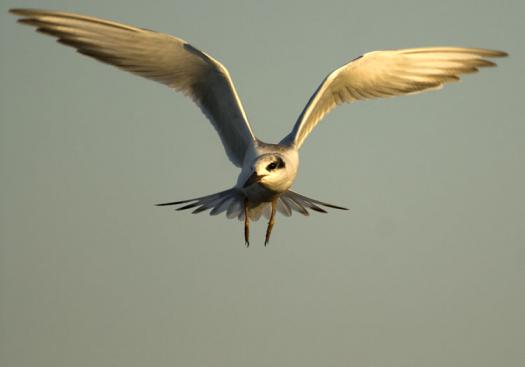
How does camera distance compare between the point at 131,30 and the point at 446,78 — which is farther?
the point at 446,78

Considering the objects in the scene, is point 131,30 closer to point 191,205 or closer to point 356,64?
point 191,205

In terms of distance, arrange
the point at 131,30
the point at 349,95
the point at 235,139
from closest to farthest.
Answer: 1. the point at 131,30
2. the point at 235,139
3. the point at 349,95

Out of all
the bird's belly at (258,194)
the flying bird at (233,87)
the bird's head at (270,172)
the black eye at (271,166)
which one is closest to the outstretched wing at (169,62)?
the flying bird at (233,87)

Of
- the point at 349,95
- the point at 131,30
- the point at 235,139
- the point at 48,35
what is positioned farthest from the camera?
the point at 349,95

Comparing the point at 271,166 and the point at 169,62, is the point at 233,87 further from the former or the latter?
the point at 271,166

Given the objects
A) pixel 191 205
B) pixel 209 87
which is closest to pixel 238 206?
pixel 191 205

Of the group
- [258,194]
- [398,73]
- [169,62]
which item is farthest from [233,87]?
[398,73]

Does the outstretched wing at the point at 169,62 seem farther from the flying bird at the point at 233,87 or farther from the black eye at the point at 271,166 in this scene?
the black eye at the point at 271,166

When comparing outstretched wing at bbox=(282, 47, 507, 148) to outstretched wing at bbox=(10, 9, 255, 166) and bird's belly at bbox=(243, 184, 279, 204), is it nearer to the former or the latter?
outstretched wing at bbox=(10, 9, 255, 166)

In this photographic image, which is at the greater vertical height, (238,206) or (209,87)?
(209,87)
